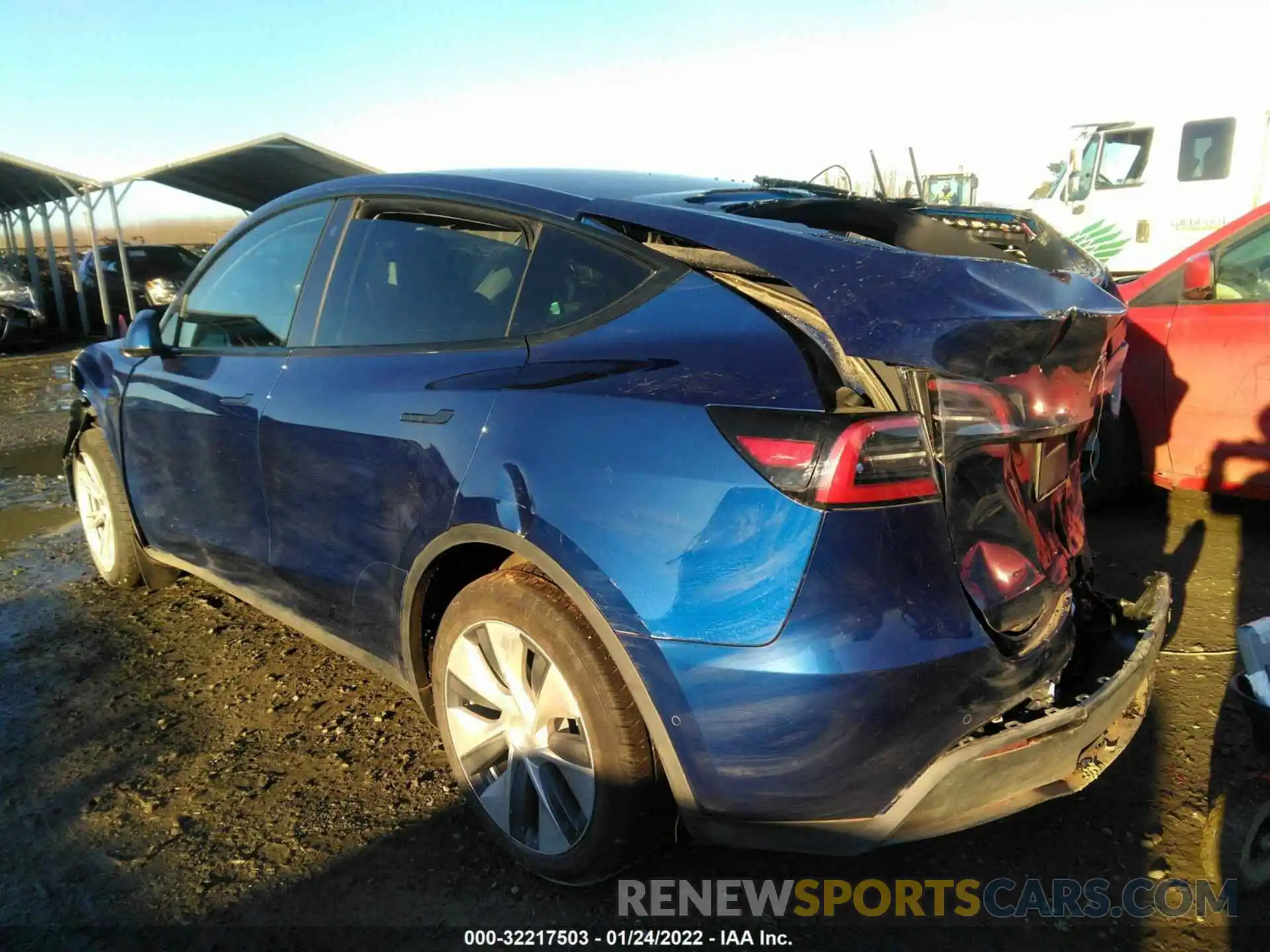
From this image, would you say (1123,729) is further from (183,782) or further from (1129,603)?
(183,782)

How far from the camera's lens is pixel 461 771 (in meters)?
2.44

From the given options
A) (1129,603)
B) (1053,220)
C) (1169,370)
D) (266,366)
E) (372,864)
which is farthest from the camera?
(1053,220)

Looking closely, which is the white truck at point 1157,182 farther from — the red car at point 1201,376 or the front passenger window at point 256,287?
the front passenger window at point 256,287

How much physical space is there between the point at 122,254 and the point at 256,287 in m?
15.9

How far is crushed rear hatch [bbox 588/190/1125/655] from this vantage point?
1804 mm

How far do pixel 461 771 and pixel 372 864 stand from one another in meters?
0.33

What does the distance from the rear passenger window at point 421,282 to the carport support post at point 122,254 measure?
14798 mm

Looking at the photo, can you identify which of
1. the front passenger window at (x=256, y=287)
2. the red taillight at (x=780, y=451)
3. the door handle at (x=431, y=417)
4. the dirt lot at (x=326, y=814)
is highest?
the front passenger window at (x=256, y=287)

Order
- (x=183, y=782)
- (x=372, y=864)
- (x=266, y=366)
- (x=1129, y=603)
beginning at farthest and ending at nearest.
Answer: (x=266, y=366) < (x=183, y=782) < (x=1129, y=603) < (x=372, y=864)

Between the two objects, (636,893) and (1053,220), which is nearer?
(636,893)

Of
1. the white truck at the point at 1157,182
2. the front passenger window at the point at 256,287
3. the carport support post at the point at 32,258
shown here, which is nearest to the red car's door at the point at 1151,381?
the front passenger window at the point at 256,287

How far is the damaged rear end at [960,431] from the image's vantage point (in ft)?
5.80

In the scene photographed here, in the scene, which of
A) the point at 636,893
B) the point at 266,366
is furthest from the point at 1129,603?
the point at 266,366

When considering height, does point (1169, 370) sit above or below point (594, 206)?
below
